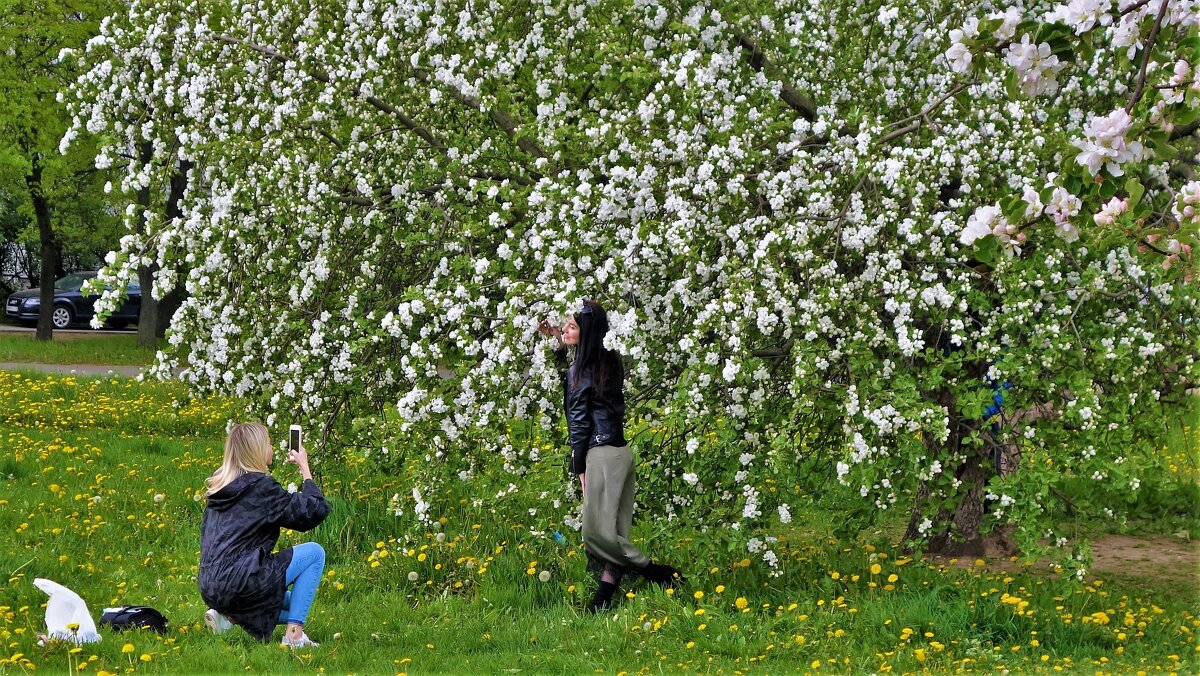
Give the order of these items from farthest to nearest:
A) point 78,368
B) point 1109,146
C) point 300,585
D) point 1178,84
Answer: point 78,368, point 300,585, point 1178,84, point 1109,146

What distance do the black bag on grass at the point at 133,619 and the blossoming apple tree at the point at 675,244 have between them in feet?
5.04

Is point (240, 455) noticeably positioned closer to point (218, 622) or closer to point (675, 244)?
point (218, 622)

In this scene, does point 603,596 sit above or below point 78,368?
below

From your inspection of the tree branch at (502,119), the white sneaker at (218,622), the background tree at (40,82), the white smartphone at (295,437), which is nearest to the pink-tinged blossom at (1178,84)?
the tree branch at (502,119)

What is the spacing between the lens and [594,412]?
6.17 m

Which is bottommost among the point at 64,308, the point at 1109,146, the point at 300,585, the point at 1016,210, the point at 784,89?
the point at 300,585

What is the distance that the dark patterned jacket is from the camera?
554 centimetres

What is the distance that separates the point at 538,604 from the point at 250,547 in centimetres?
183

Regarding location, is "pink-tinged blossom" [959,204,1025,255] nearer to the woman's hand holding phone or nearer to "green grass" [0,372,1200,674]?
"green grass" [0,372,1200,674]

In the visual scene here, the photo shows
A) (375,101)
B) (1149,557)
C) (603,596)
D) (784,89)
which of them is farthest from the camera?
(1149,557)

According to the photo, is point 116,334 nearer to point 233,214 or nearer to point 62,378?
point 62,378

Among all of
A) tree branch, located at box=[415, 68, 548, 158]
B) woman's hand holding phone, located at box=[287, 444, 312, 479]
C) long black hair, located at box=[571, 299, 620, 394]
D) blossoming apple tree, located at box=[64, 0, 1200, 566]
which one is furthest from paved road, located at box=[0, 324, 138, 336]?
long black hair, located at box=[571, 299, 620, 394]

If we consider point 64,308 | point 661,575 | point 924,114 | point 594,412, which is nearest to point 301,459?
point 594,412

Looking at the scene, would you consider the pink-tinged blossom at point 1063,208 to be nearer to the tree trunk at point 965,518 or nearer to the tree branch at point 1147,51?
the tree branch at point 1147,51
